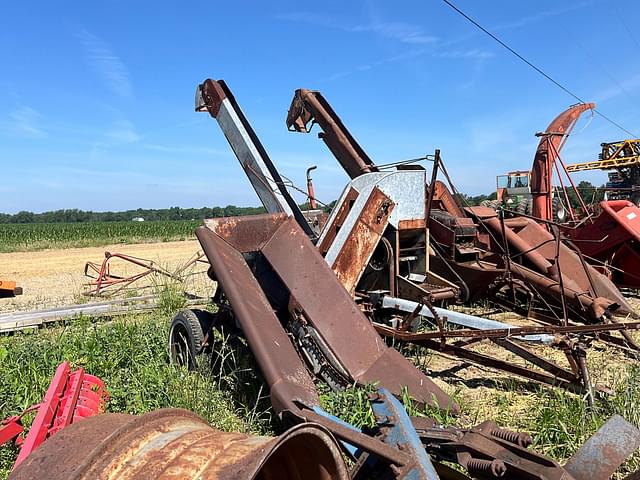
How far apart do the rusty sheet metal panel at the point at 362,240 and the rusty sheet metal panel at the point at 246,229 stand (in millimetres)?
608

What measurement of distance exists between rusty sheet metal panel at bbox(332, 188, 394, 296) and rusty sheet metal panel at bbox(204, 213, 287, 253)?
1.99 feet

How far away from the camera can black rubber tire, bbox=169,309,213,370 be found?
404 cm

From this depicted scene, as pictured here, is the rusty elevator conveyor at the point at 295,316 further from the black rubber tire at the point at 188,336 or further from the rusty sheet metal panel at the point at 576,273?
the rusty sheet metal panel at the point at 576,273

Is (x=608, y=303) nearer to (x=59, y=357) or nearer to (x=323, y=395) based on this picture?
(x=323, y=395)

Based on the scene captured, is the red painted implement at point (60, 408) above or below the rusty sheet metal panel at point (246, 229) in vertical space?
below

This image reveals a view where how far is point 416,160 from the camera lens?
15.8 ft

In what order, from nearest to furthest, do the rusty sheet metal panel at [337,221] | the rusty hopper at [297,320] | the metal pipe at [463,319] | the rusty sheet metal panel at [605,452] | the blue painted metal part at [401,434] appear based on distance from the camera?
1. the blue painted metal part at [401,434]
2. the rusty sheet metal panel at [605,452]
3. the rusty hopper at [297,320]
4. the metal pipe at [463,319]
5. the rusty sheet metal panel at [337,221]

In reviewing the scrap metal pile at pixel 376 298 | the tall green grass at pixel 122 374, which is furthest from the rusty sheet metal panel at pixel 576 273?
the tall green grass at pixel 122 374

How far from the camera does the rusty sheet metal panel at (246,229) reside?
13.1 feet

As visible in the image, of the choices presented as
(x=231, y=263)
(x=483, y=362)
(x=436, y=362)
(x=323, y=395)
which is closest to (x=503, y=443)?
(x=323, y=395)

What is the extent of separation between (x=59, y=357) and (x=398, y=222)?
3098mm

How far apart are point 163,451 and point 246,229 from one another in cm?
251

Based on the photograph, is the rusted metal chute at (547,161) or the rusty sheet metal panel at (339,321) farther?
the rusted metal chute at (547,161)

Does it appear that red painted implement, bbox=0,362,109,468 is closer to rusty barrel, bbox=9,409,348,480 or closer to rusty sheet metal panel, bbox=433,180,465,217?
rusty barrel, bbox=9,409,348,480
